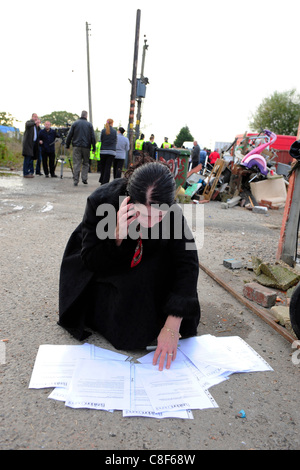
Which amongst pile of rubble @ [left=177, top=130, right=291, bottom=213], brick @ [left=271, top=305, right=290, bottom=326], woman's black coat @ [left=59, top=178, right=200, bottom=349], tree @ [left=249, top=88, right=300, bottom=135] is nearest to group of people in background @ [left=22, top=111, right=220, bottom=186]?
pile of rubble @ [left=177, top=130, right=291, bottom=213]

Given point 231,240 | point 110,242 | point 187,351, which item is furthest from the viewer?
point 231,240

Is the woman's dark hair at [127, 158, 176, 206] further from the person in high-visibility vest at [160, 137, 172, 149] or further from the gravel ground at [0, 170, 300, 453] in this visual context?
the person in high-visibility vest at [160, 137, 172, 149]

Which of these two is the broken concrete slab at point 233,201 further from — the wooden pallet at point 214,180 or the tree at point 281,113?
the tree at point 281,113

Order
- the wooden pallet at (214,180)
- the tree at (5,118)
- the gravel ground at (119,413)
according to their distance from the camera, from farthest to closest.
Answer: the tree at (5,118) < the wooden pallet at (214,180) < the gravel ground at (119,413)

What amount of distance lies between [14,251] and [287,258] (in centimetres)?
294

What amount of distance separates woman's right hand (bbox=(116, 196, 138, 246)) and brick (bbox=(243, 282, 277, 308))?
1543 millimetres

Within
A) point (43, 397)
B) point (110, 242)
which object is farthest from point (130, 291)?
point (43, 397)

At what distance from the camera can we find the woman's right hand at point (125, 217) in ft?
5.92

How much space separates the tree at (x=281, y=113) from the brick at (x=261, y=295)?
4065 cm

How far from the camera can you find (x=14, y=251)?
12.6 ft

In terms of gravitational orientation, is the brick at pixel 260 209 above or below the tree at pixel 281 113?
below

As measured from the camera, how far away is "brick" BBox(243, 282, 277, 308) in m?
2.89

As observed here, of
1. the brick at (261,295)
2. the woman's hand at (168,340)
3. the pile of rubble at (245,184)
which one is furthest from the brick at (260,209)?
the woman's hand at (168,340)
